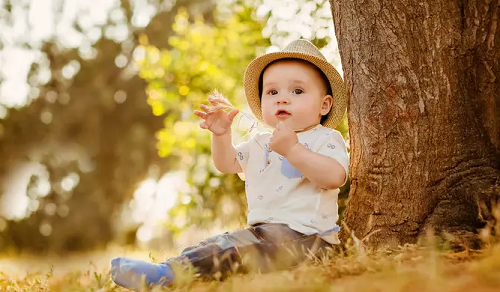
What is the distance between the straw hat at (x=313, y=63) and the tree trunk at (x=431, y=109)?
215 mm

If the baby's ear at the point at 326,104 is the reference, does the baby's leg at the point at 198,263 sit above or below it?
below

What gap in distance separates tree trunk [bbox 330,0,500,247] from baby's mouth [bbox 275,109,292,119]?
0.37 m

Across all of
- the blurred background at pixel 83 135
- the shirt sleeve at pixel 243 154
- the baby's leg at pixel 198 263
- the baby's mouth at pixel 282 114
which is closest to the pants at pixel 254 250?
the baby's leg at pixel 198 263

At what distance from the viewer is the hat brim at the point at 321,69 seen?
296 cm

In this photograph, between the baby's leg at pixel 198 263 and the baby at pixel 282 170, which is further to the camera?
the baby at pixel 282 170

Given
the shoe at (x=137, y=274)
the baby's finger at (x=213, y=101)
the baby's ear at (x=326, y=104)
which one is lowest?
the shoe at (x=137, y=274)

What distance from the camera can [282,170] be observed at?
9.43 feet

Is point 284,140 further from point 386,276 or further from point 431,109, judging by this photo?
point 386,276

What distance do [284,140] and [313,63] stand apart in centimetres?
52

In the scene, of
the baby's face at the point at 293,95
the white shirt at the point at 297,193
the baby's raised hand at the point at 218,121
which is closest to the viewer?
the white shirt at the point at 297,193

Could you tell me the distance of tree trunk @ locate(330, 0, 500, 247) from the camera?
2762 millimetres

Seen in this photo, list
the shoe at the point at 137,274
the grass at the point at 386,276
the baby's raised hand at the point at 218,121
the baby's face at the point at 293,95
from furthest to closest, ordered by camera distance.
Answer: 1. the baby's raised hand at the point at 218,121
2. the baby's face at the point at 293,95
3. the shoe at the point at 137,274
4. the grass at the point at 386,276

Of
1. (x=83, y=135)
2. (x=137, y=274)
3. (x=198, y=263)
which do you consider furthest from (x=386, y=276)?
(x=83, y=135)

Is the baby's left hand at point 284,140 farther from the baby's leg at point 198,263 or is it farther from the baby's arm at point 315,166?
the baby's leg at point 198,263
